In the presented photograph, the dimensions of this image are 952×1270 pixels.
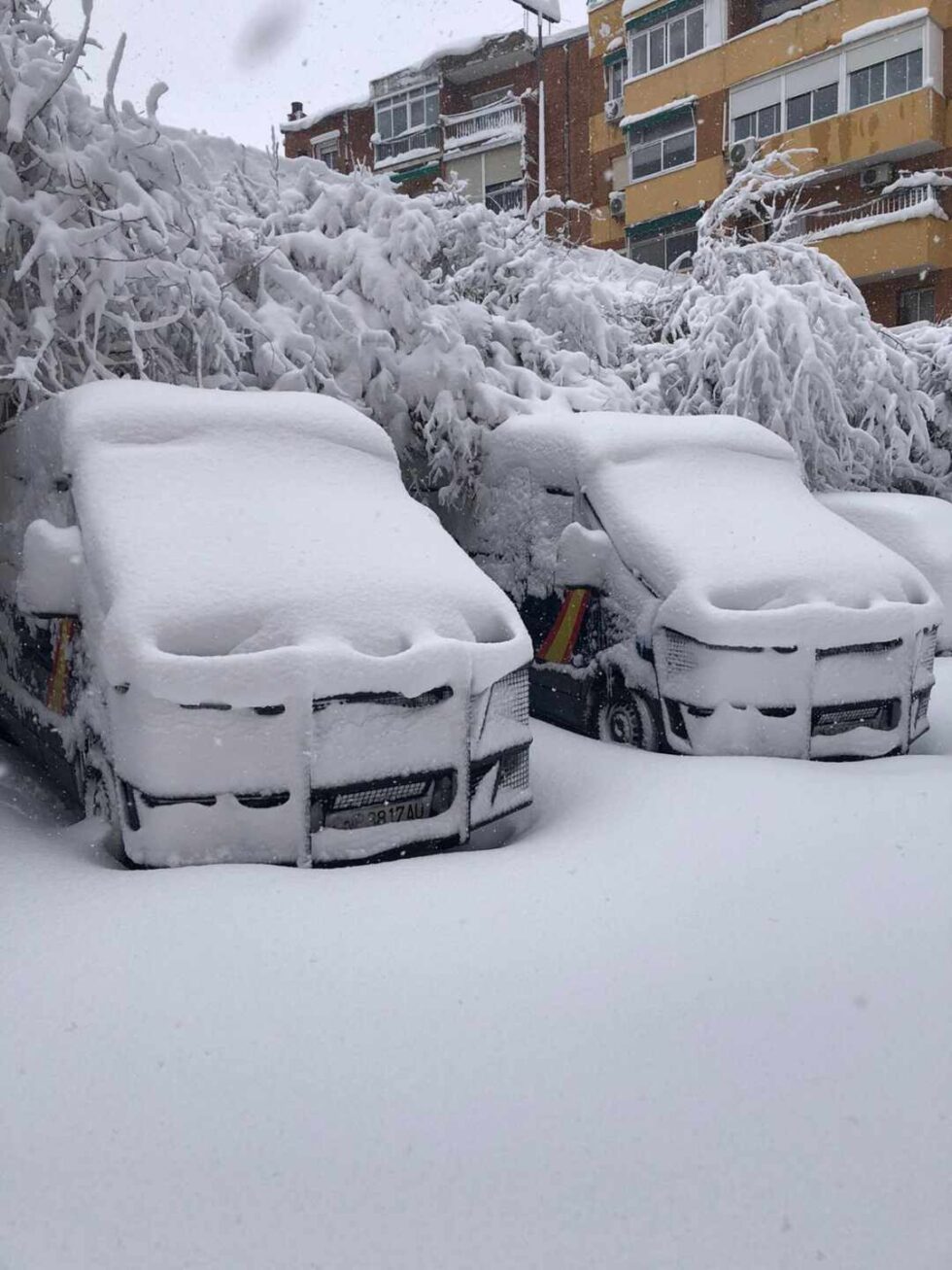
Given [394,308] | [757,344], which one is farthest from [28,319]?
[757,344]

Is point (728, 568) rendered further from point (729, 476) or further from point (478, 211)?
point (478, 211)

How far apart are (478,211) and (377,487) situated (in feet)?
19.0

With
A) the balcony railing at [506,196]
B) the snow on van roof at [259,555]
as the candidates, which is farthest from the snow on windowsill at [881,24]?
the snow on van roof at [259,555]

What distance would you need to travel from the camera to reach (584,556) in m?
6.04

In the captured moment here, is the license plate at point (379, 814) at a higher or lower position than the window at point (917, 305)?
lower

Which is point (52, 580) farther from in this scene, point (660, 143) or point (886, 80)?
point (660, 143)

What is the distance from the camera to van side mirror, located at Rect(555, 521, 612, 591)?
6000mm

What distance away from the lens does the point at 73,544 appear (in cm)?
427

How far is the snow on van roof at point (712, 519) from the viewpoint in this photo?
547 cm

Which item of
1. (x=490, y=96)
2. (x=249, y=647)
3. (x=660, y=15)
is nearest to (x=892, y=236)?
(x=660, y=15)

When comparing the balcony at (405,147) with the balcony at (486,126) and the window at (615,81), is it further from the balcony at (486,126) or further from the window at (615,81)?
the window at (615,81)

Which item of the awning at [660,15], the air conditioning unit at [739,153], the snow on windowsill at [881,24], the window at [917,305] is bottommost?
the window at [917,305]

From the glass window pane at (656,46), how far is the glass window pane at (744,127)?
3067mm

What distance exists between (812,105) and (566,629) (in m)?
22.4
